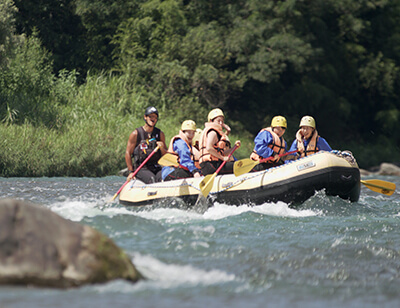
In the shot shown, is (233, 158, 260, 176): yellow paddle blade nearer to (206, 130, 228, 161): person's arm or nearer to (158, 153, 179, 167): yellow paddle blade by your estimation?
(206, 130, 228, 161): person's arm

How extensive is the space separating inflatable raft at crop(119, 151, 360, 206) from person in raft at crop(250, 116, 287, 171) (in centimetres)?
59

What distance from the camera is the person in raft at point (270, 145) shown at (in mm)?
8969

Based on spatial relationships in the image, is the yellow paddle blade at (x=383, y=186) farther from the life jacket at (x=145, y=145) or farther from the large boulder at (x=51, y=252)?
the large boulder at (x=51, y=252)

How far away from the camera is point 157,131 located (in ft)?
30.1

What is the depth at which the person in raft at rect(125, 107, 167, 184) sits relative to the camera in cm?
891

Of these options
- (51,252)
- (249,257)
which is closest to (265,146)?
(249,257)

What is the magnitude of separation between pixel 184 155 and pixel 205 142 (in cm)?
33

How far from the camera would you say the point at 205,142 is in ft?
28.2

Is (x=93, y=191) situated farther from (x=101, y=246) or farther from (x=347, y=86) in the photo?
(x=347, y=86)

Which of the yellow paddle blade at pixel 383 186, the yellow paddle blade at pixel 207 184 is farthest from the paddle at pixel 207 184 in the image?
the yellow paddle blade at pixel 383 186

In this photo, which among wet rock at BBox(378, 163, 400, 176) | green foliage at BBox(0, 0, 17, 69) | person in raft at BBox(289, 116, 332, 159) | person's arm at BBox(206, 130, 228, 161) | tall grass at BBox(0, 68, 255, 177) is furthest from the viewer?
wet rock at BBox(378, 163, 400, 176)

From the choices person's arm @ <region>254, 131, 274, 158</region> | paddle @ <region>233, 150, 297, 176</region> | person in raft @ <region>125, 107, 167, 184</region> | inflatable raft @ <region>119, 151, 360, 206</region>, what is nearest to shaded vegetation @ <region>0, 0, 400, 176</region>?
person in raft @ <region>125, 107, 167, 184</region>

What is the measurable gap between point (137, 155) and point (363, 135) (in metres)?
21.0

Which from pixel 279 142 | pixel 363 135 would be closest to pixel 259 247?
pixel 279 142
